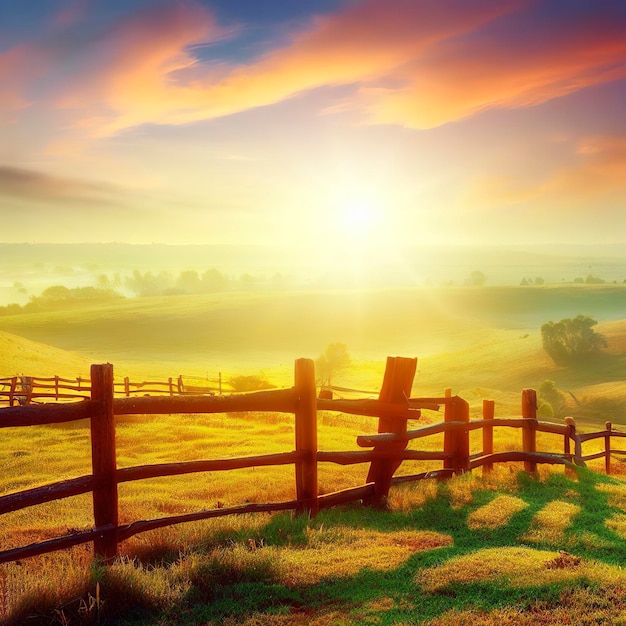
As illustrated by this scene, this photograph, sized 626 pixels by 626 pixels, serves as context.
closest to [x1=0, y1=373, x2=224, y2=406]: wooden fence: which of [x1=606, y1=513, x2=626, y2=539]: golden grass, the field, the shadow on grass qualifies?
the field

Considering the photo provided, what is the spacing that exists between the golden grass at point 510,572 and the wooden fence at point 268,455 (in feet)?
7.96

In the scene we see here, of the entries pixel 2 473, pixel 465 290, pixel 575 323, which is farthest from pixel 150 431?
pixel 465 290

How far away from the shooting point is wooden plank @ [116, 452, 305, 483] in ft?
22.2

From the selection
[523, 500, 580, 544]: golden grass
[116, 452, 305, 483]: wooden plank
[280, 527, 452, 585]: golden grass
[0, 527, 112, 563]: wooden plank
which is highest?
[116, 452, 305, 483]: wooden plank

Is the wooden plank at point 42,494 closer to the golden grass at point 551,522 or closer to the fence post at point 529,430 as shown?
the golden grass at point 551,522

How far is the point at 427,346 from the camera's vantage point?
414ft

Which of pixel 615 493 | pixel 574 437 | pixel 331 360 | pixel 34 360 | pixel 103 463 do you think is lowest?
pixel 331 360

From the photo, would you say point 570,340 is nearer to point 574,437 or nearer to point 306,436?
point 574,437

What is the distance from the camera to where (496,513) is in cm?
834

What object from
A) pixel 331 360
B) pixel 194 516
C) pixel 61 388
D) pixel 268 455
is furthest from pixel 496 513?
pixel 331 360

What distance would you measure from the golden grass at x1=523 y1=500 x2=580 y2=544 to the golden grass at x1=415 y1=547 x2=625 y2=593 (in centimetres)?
95

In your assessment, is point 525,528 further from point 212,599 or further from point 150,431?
point 150,431

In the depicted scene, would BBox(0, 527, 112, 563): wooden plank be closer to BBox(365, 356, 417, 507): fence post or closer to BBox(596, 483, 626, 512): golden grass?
BBox(365, 356, 417, 507): fence post

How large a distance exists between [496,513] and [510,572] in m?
2.46
